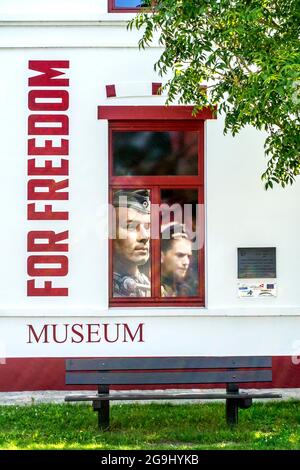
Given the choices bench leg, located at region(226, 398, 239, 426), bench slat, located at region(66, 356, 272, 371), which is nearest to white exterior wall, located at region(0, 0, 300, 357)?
bench slat, located at region(66, 356, 272, 371)

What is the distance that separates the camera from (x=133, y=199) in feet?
32.8

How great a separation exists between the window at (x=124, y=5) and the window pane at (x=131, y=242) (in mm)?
2484

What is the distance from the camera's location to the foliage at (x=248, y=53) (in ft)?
22.2

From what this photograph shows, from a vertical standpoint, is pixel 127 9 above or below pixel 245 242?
above

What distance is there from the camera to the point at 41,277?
9641 mm

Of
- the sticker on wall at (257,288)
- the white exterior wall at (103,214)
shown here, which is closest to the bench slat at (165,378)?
the white exterior wall at (103,214)

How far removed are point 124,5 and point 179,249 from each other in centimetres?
346

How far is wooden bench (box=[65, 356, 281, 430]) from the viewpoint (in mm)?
7320

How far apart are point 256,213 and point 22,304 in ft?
11.1

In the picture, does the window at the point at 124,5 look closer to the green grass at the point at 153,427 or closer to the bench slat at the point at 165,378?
the bench slat at the point at 165,378

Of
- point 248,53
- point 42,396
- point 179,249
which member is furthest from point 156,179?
point 42,396

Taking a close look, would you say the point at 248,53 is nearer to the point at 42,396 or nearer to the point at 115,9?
the point at 115,9

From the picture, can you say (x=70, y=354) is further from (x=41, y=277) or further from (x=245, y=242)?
(x=245, y=242)

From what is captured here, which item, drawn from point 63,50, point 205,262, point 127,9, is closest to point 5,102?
point 63,50
